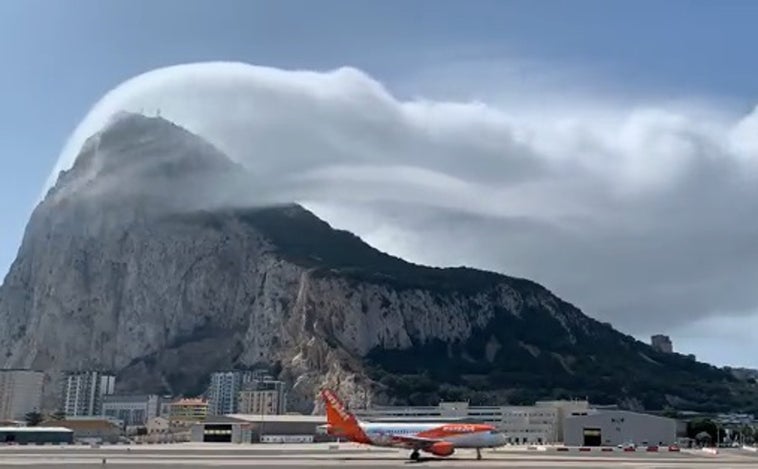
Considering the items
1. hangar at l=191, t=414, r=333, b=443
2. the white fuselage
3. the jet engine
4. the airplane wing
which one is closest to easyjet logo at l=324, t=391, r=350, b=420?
the white fuselage

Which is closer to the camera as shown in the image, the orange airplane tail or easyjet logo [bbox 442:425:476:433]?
easyjet logo [bbox 442:425:476:433]

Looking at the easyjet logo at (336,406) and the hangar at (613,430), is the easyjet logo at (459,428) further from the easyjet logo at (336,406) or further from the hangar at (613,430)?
the hangar at (613,430)

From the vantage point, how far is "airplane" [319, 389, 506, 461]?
8700 centimetres

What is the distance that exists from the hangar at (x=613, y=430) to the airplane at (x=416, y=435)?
9150 centimetres

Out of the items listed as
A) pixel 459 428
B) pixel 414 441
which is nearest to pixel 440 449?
pixel 414 441

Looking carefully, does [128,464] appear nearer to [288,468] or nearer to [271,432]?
[288,468]

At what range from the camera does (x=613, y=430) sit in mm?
181375

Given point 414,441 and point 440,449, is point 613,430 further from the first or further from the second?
point 414,441

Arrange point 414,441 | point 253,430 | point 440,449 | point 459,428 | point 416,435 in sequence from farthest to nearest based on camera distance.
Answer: point 253,430, point 459,428, point 416,435, point 414,441, point 440,449

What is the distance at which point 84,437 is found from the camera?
573 ft

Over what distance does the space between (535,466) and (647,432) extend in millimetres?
122641

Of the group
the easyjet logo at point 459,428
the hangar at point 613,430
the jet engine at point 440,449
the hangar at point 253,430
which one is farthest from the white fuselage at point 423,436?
the hangar at point 613,430

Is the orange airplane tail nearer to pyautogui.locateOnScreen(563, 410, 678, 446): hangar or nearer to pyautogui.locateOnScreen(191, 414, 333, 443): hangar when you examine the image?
pyautogui.locateOnScreen(191, 414, 333, 443): hangar

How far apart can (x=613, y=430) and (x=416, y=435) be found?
103290 millimetres
